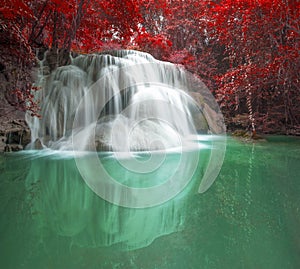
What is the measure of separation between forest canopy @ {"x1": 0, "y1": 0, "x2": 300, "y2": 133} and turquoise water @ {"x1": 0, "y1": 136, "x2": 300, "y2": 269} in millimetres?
1868

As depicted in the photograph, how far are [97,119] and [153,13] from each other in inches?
388

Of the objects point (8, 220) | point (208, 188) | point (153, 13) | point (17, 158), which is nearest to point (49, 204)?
point (8, 220)

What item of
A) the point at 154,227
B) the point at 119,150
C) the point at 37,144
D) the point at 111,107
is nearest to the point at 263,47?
the point at 111,107

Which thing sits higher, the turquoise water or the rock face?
the rock face

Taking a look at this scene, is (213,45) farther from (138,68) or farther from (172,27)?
(138,68)

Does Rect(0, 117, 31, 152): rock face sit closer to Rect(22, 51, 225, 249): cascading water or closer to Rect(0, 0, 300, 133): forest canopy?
Rect(22, 51, 225, 249): cascading water

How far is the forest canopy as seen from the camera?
4523 millimetres

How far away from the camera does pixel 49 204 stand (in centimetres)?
189

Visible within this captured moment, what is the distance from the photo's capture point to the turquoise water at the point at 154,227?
44.6 inches

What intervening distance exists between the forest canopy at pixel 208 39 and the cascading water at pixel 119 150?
0.93m

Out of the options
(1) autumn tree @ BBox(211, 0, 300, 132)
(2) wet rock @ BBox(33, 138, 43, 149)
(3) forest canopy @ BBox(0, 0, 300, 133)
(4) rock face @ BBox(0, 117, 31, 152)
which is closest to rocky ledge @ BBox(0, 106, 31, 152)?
(4) rock face @ BBox(0, 117, 31, 152)

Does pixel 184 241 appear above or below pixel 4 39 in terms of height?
below

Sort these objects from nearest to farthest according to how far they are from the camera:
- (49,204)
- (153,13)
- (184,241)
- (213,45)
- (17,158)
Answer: (184,241) → (49,204) → (17,158) → (213,45) → (153,13)

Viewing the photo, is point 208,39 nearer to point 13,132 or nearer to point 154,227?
point 13,132
